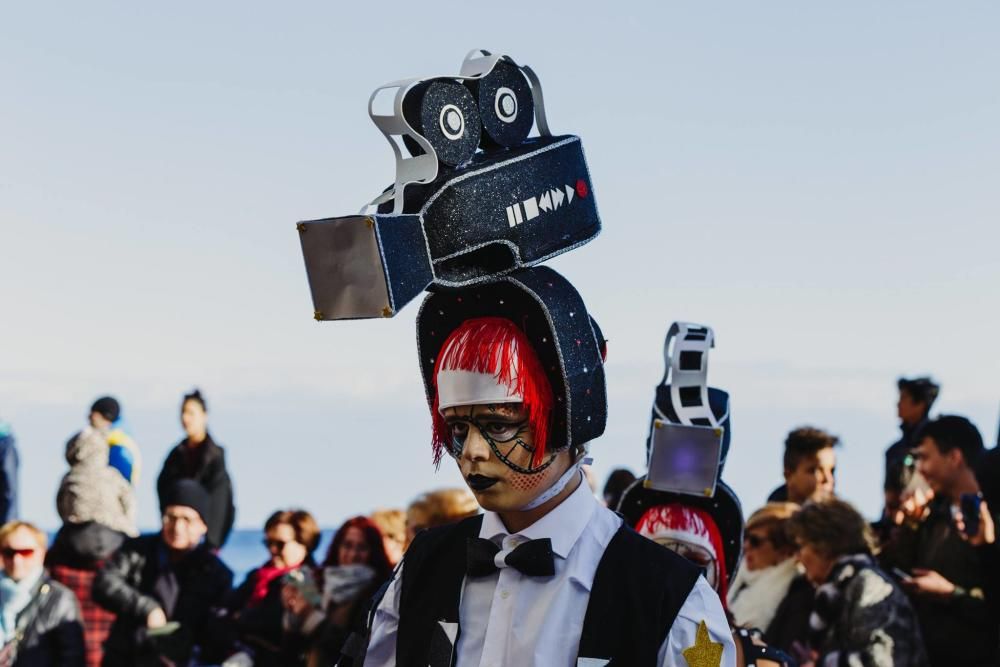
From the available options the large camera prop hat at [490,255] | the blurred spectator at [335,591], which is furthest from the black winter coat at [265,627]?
the large camera prop hat at [490,255]

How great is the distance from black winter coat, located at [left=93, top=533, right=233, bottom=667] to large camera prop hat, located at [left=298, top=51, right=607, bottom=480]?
405 centimetres

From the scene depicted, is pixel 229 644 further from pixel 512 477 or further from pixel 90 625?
pixel 512 477

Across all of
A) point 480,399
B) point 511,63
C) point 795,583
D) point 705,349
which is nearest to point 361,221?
point 480,399

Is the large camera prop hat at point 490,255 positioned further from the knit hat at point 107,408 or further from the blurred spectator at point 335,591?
the knit hat at point 107,408

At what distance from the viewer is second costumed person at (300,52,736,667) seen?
2709 mm

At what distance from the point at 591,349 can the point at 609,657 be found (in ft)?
2.01

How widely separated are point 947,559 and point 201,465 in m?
4.15

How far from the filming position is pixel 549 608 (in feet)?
9.02

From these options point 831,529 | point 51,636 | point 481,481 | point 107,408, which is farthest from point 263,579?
point 481,481

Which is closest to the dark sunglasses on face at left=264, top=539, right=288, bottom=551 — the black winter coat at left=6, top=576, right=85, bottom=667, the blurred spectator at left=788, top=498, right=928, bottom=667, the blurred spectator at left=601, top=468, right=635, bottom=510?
the black winter coat at left=6, top=576, right=85, bottom=667

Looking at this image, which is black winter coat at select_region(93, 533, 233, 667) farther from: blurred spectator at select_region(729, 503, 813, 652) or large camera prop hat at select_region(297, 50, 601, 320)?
large camera prop hat at select_region(297, 50, 601, 320)

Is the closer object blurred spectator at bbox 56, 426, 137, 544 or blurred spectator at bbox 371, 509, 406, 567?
blurred spectator at bbox 371, 509, 406, 567

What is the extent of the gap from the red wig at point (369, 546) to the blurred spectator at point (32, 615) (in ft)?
5.06

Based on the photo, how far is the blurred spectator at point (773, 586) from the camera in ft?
19.0
